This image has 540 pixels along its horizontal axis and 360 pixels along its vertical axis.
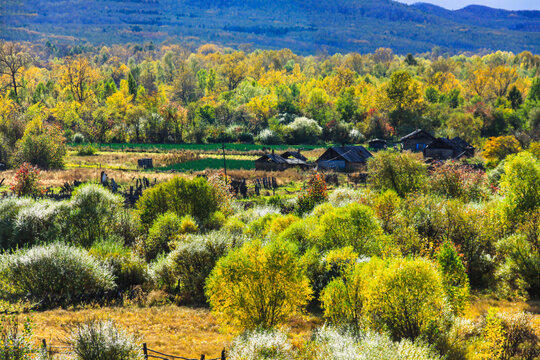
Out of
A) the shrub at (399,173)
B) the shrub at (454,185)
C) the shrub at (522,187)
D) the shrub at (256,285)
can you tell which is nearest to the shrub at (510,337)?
the shrub at (256,285)

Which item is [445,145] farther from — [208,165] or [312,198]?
[312,198]

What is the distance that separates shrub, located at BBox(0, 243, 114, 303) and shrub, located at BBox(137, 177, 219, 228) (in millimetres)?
10068

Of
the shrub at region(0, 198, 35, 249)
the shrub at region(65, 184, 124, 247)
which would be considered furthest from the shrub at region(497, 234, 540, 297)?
the shrub at region(0, 198, 35, 249)

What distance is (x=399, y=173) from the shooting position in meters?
40.0

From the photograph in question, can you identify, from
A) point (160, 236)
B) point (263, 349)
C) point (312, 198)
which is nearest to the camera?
point (263, 349)

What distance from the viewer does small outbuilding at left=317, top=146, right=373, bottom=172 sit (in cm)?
6925

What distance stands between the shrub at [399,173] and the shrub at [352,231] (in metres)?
14.8

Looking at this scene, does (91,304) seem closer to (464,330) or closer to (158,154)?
(464,330)

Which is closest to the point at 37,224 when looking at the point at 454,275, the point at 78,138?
the point at 454,275

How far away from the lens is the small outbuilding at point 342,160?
69250 mm

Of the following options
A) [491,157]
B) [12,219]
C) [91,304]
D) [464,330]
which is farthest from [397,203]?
[491,157]

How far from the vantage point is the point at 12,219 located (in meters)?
32.1

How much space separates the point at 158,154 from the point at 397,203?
180 ft

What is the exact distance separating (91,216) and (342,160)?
4584 cm
